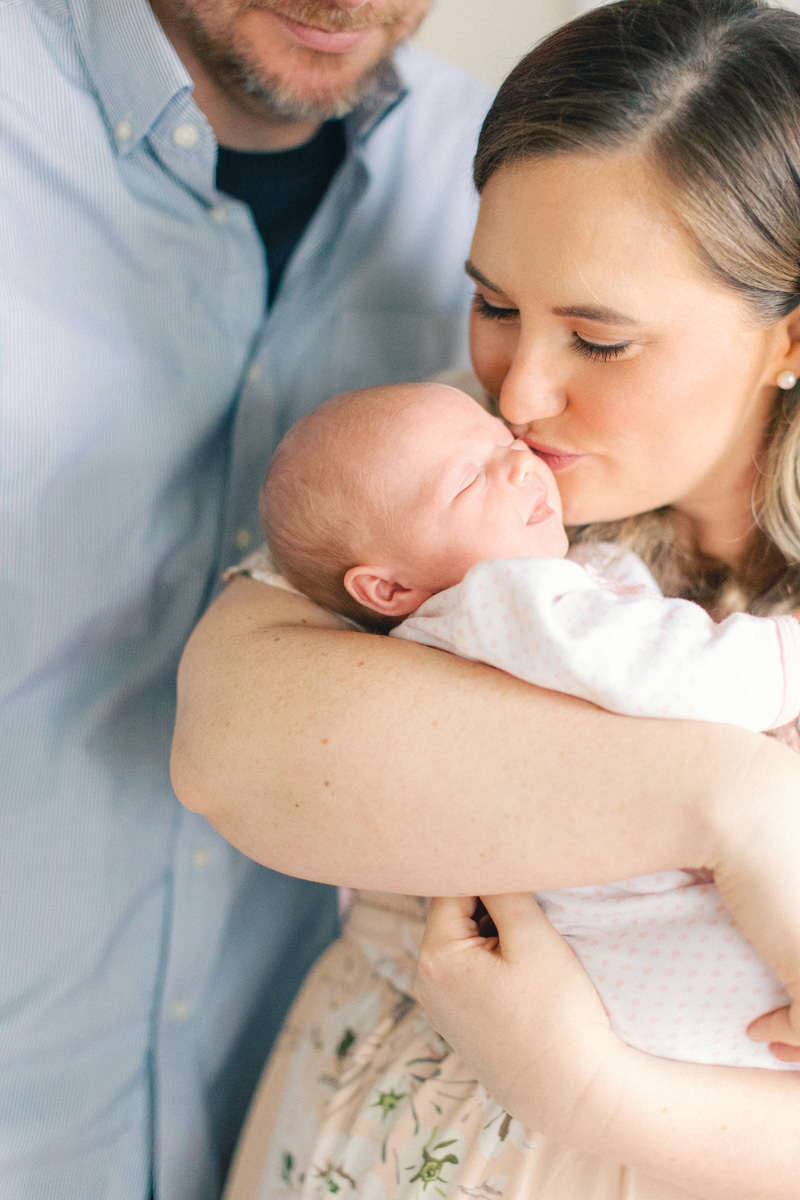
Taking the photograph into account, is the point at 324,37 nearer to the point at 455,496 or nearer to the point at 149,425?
the point at 149,425

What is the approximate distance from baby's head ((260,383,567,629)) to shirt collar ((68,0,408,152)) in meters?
0.49

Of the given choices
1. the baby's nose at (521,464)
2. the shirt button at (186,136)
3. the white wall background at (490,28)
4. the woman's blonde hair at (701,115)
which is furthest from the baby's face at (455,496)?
the white wall background at (490,28)

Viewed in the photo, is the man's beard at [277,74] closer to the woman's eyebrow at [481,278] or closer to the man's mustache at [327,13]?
the man's mustache at [327,13]

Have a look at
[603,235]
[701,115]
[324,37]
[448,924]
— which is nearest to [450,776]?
[448,924]

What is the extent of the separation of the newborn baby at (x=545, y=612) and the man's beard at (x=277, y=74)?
0.53 metres

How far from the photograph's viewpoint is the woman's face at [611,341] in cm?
103

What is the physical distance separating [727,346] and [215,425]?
752mm

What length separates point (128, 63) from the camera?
126 centimetres

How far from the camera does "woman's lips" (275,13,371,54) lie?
Result: 133 centimetres

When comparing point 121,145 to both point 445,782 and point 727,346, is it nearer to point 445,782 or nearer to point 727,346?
point 727,346

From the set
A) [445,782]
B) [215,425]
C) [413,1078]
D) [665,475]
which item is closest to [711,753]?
[445,782]

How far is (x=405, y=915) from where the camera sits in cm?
138

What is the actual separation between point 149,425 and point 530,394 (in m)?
0.56

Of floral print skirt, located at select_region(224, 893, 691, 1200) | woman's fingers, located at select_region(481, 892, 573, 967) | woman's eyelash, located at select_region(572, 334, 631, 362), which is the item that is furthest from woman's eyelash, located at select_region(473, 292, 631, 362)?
floral print skirt, located at select_region(224, 893, 691, 1200)
